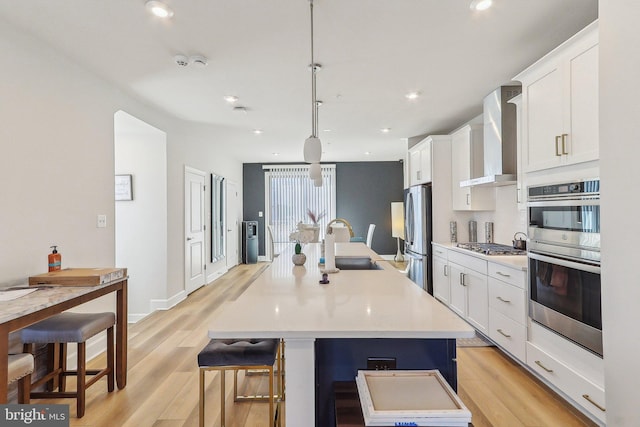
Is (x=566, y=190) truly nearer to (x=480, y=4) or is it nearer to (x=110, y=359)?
(x=480, y=4)

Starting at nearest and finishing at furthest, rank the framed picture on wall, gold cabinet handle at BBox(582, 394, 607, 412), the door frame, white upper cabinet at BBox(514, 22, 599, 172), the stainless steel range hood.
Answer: gold cabinet handle at BBox(582, 394, 607, 412) → white upper cabinet at BBox(514, 22, 599, 172) → the stainless steel range hood → the framed picture on wall → the door frame

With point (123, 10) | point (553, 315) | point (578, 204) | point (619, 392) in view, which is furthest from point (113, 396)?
point (578, 204)

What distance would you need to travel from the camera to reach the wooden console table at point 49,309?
1.42 m

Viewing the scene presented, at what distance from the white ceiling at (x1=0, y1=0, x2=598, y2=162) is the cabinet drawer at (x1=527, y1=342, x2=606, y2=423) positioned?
2213mm

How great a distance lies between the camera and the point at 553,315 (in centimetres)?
214

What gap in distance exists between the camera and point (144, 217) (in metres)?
4.18

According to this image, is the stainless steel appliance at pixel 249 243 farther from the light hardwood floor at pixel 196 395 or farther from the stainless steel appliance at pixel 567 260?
the stainless steel appliance at pixel 567 260

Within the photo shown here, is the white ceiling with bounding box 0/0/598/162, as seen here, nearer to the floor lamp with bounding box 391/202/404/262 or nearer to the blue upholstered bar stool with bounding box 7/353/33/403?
the blue upholstered bar stool with bounding box 7/353/33/403

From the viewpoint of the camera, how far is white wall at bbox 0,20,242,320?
2143 millimetres

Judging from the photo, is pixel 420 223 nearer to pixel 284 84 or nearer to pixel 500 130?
pixel 500 130

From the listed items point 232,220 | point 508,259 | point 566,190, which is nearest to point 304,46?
point 566,190

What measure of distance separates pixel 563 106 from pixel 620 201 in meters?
1.29

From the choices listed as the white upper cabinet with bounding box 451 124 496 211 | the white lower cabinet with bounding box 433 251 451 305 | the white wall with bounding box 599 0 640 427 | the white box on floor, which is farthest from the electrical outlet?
the white upper cabinet with bounding box 451 124 496 211

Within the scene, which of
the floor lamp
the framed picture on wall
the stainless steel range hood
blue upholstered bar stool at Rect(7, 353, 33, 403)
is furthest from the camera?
the floor lamp
